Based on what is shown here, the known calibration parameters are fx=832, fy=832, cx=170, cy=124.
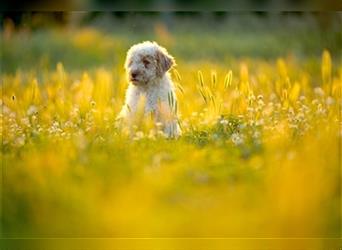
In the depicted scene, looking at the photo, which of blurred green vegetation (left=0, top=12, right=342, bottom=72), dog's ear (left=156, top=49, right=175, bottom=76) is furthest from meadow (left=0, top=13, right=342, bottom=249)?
dog's ear (left=156, top=49, right=175, bottom=76)

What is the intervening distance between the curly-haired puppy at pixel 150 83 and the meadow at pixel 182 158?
→ 16cm

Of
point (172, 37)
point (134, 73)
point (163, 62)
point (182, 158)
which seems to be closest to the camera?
point (182, 158)

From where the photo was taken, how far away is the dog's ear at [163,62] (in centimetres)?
573

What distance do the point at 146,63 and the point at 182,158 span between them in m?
1.09

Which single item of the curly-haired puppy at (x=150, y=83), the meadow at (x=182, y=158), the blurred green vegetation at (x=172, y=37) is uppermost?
the blurred green vegetation at (x=172, y=37)

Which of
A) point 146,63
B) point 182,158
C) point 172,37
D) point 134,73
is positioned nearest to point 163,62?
point 146,63

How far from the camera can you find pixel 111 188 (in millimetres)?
4445

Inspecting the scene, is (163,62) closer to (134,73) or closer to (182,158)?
(134,73)

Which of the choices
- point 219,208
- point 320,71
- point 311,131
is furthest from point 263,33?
point 219,208

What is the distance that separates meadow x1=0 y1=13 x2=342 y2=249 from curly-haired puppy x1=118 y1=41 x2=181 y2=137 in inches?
6.4

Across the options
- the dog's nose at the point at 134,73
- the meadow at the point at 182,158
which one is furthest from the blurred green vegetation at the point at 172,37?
the dog's nose at the point at 134,73

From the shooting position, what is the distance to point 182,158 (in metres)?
4.81

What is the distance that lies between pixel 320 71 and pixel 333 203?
7.63 feet

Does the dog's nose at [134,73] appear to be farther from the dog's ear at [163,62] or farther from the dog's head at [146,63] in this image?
the dog's ear at [163,62]
